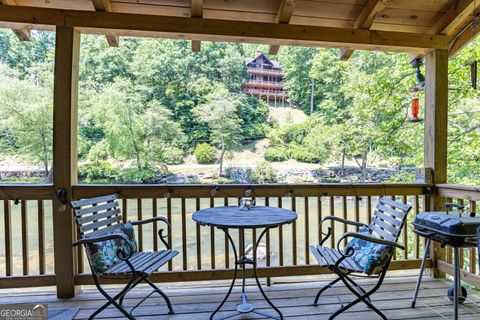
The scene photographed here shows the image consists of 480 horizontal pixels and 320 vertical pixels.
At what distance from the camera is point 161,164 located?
47.9 ft

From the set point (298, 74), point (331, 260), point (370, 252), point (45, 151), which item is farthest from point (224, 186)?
point (298, 74)

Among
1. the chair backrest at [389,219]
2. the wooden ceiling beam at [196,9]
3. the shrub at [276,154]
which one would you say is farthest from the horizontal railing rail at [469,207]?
the shrub at [276,154]

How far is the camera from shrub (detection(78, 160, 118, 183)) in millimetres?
14062

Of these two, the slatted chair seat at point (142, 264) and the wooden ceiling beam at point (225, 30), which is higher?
the wooden ceiling beam at point (225, 30)

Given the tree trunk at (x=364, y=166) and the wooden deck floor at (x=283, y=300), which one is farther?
the tree trunk at (x=364, y=166)

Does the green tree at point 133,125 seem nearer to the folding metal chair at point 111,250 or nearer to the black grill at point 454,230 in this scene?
the folding metal chair at point 111,250

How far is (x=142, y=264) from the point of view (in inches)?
78.2

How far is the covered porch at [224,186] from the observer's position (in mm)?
2469

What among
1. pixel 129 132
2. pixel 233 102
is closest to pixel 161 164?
pixel 129 132

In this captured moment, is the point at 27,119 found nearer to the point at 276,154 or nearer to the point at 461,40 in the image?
the point at 276,154

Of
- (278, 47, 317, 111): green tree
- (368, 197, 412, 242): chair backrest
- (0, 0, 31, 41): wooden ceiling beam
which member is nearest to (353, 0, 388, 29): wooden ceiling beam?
(368, 197, 412, 242): chair backrest

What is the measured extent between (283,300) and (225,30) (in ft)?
7.60

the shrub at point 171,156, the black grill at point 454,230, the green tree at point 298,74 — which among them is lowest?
the black grill at point 454,230

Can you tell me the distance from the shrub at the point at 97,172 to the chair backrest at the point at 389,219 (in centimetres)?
1369
